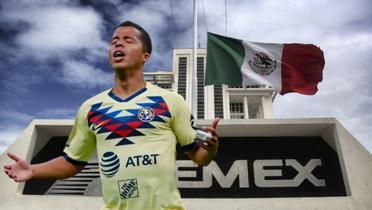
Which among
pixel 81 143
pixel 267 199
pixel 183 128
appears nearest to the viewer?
pixel 183 128

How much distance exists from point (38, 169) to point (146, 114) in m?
0.86

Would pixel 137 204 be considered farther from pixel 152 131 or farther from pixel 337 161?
pixel 337 161

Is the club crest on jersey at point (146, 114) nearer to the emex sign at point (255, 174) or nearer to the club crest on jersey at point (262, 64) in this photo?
the emex sign at point (255, 174)

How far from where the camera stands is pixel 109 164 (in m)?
1.80

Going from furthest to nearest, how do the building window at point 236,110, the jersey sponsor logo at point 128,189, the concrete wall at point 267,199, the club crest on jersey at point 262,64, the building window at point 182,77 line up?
1. the building window at point 236,110
2. the building window at point 182,77
3. the club crest on jersey at point 262,64
4. the concrete wall at point 267,199
5. the jersey sponsor logo at point 128,189

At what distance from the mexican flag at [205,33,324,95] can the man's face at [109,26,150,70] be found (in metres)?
6.08

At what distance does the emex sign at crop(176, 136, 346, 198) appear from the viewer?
7193 mm

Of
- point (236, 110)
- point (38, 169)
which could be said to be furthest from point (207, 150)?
point (236, 110)

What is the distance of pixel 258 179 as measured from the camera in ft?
23.9

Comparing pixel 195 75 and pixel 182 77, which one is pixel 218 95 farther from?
pixel 195 75

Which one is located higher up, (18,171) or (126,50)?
(126,50)

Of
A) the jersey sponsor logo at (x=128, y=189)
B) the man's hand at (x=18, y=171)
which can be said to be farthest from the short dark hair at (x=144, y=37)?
the man's hand at (x=18, y=171)

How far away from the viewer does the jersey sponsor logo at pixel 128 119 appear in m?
1.81

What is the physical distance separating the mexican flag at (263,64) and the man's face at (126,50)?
6076 mm
